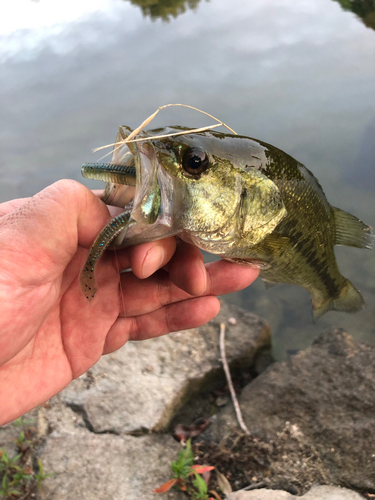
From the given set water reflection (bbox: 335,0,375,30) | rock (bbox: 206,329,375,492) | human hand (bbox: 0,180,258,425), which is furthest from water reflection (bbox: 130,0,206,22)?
human hand (bbox: 0,180,258,425)

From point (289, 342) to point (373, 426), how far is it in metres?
1.50

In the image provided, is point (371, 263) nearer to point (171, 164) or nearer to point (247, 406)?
point (247, 406)

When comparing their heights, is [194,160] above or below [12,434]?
above

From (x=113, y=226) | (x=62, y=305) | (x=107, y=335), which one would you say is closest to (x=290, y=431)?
(x=107, y=335)

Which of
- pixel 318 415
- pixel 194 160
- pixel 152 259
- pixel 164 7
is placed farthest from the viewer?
pixel 164 7

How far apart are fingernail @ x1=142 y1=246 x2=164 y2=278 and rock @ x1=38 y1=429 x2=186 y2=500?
1779 mm

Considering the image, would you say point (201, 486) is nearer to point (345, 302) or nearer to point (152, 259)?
point (345, 302)

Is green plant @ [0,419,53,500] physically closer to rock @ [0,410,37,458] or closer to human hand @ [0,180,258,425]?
rock @ [0,410,37,458]

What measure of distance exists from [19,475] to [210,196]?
90.4 inches

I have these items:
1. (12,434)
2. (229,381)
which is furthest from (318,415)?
(12,434)

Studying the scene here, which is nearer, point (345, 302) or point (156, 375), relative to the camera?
point (345, 302)

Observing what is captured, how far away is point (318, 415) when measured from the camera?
122 inches

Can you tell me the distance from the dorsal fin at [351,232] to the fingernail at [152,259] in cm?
121

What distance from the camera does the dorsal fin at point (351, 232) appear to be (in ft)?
7.75
